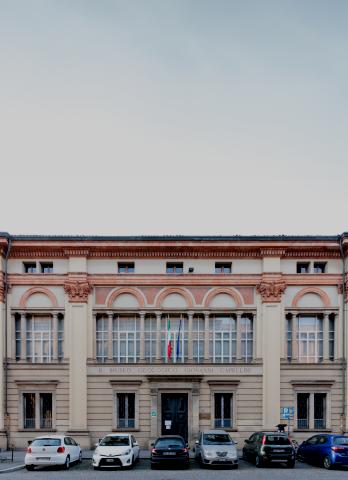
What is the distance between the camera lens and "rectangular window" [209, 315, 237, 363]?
41.8 metres

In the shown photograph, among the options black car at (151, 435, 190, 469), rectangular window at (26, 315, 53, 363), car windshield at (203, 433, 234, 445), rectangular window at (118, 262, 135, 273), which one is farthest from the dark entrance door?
black car at (151, 435, 190, 469)

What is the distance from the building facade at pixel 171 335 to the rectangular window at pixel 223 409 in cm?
7

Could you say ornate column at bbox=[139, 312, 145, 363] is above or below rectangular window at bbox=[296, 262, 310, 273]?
below

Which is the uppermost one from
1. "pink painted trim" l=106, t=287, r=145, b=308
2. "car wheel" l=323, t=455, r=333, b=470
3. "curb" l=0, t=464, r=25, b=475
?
"pink painted trim" l=106, t=287, r=145, b=308

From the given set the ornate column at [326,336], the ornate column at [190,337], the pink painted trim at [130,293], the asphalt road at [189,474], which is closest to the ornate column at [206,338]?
the ornate column at [190,337]

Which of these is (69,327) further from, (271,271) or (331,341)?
(331,341)

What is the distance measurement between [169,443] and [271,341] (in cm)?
1262

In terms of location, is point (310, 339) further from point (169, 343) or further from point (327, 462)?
point (327, 462)

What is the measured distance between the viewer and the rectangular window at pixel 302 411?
41.3m

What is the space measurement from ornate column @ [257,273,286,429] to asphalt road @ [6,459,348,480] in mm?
8942

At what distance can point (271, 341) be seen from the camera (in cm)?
4131

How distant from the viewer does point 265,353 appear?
41.3 metres

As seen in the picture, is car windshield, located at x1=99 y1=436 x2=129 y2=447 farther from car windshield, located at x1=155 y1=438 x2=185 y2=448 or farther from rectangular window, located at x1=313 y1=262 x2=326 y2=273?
rectangular window, located at x1=313 y1=262 x2=326 y2=273

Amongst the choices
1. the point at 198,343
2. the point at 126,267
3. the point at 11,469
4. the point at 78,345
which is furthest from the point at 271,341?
the point at 11,469
